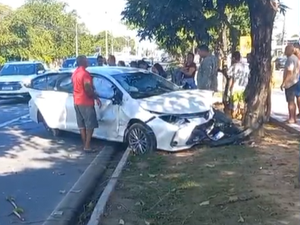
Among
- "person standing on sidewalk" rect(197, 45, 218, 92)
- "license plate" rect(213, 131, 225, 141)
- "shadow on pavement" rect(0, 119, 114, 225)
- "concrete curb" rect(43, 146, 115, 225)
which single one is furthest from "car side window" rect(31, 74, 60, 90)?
"license plate" rect(213, 131, 225, 141)

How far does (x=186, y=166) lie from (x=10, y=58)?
50.7 metres

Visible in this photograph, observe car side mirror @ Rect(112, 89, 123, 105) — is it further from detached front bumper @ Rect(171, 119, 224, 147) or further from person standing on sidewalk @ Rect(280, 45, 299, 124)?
person standing on sidewalk @ Rect(280, 45, 299, 124)

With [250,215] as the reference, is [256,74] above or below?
above

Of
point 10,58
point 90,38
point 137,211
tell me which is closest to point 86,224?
point 137,211

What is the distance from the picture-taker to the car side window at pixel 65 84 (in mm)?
12758

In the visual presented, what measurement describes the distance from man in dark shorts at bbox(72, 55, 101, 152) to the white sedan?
1.14 ft

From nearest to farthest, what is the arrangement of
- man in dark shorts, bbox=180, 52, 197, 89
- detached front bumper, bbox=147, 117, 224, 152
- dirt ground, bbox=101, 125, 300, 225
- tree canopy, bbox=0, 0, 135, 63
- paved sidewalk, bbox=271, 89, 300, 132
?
dirt ground, bbox=101, 125, 300, 225
detached front bumper, bbox=147, 117, 224, 152
paved sidewalk, bbox=271, 89, 300, 132
man in dark shorts, bbox=180, 52, 197, 89
tree canopy, bbox=0, 0, 135, 63

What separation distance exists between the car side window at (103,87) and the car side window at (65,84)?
111 cm

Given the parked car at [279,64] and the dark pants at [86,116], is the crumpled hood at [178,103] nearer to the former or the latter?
the dark pants at [86,116]

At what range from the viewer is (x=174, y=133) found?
10.0 m

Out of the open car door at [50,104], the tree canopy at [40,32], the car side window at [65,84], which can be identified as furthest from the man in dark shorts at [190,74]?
the tree canopy at [40,32]

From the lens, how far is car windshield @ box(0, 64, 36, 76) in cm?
2494

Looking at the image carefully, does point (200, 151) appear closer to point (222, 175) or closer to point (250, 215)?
point (222, 175)

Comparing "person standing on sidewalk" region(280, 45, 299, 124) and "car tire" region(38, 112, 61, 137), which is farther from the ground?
"person standing on sidewalk" region(280, 45, 299, 124)
